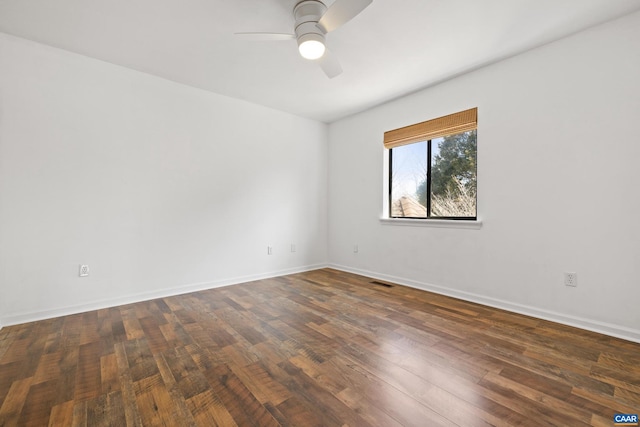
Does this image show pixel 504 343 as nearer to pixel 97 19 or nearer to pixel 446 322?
pixel 446 322

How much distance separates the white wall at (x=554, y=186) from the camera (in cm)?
218

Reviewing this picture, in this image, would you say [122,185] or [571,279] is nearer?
[571,279]

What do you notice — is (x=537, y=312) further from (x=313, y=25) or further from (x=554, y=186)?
(x=313, y=25)

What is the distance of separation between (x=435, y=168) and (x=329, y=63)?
6.45ft

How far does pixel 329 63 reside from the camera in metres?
2.34

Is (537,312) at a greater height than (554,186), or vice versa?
(554,186)

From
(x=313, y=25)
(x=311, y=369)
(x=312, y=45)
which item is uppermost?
(x=313, y=25)

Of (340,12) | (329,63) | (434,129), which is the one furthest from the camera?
(434,129)

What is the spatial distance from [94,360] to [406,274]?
321cm

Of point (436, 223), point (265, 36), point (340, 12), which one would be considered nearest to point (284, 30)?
point (265, 36)

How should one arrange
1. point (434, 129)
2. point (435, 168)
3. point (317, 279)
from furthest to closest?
point (317, 279) < point (435, 168) < point (434, 129)

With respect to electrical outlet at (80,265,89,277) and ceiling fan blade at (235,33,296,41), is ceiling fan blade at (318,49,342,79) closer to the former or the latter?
ceiling fan blade at (235,33,296,41)

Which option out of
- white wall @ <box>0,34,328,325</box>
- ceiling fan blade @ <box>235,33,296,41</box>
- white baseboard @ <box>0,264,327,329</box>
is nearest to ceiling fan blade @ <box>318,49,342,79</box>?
ceiling fan blade @ <box>235,33,296,41</box>

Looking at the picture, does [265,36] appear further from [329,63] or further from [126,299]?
[126,299]
